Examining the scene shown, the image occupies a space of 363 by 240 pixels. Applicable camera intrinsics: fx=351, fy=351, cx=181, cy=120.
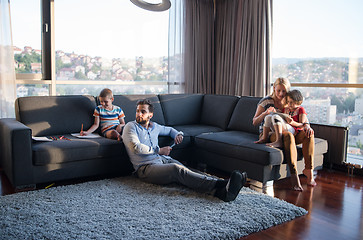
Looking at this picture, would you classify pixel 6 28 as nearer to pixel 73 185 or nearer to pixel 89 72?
pixel 89 72

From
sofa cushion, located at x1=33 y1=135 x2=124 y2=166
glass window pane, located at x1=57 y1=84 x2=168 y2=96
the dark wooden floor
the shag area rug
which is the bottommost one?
the dark wooden floor

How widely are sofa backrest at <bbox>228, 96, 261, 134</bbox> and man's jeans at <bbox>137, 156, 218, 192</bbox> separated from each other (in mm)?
1131

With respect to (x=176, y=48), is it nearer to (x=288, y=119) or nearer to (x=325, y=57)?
(x=325, y=57)

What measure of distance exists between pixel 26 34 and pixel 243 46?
287 cm

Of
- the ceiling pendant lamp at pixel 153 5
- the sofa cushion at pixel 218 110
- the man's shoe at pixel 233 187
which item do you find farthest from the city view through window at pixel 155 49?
the ceiling pendant lamp at pixel 153 5

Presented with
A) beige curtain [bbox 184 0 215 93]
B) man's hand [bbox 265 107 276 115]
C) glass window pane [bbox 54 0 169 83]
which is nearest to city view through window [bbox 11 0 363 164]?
glass window pane [bbox 54 0 169 83]

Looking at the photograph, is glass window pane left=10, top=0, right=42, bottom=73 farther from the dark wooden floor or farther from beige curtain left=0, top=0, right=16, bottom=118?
the dark wooden floor

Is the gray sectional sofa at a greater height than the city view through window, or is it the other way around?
the city view through window

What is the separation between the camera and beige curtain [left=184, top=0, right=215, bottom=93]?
539 centimetres

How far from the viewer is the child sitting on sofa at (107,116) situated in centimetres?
355

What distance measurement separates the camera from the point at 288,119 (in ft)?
10.8

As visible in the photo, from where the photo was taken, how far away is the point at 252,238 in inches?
85.4

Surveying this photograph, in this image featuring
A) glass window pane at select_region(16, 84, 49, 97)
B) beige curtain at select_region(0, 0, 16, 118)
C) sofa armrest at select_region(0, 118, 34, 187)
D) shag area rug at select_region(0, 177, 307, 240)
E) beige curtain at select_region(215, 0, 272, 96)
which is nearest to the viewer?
shag area rug at select_region(0, 177, 307, 240)

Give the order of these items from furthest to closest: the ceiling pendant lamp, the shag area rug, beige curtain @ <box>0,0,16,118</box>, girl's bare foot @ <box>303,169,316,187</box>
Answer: beige curtain @ <box>0,0,16,118</box> → girl's bare foot @ <box>303,169,316,187</box> → the ceiling pendant lamp → the shag area rug
